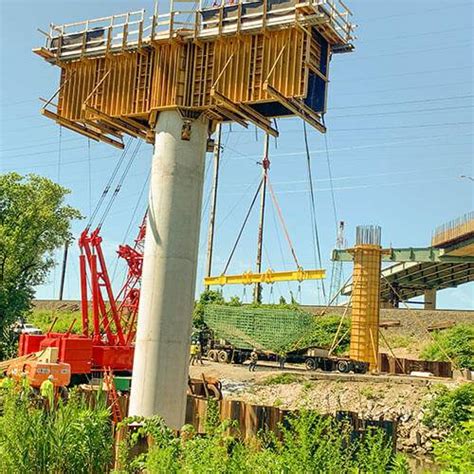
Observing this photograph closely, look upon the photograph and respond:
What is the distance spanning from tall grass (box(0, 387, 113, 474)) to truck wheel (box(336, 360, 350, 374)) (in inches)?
1128

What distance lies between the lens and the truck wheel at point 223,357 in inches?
1708

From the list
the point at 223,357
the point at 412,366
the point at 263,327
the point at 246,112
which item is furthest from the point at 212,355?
the point at 246,112

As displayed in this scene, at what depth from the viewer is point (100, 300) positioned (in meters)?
30.2

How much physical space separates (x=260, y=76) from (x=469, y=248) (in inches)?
1480

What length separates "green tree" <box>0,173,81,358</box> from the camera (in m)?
38.7

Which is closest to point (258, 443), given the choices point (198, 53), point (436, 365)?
point (198, 53)

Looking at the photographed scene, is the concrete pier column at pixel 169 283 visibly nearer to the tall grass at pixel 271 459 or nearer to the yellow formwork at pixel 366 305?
the tall grass at pixel 271 459

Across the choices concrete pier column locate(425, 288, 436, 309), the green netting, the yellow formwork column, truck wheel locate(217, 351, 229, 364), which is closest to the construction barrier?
the yellow formwork column

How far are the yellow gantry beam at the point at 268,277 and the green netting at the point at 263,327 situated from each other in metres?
4.23

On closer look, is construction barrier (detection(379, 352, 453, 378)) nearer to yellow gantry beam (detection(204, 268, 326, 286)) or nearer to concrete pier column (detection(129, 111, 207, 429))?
yellow gantry beam (detection(204, 268, 326, 286))

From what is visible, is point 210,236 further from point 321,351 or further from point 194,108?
point 194,108

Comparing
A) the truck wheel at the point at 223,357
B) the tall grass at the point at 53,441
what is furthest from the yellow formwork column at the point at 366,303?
the tall grass at the point at 53,441

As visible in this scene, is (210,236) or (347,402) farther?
(210,236)

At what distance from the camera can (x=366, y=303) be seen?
4103cm
